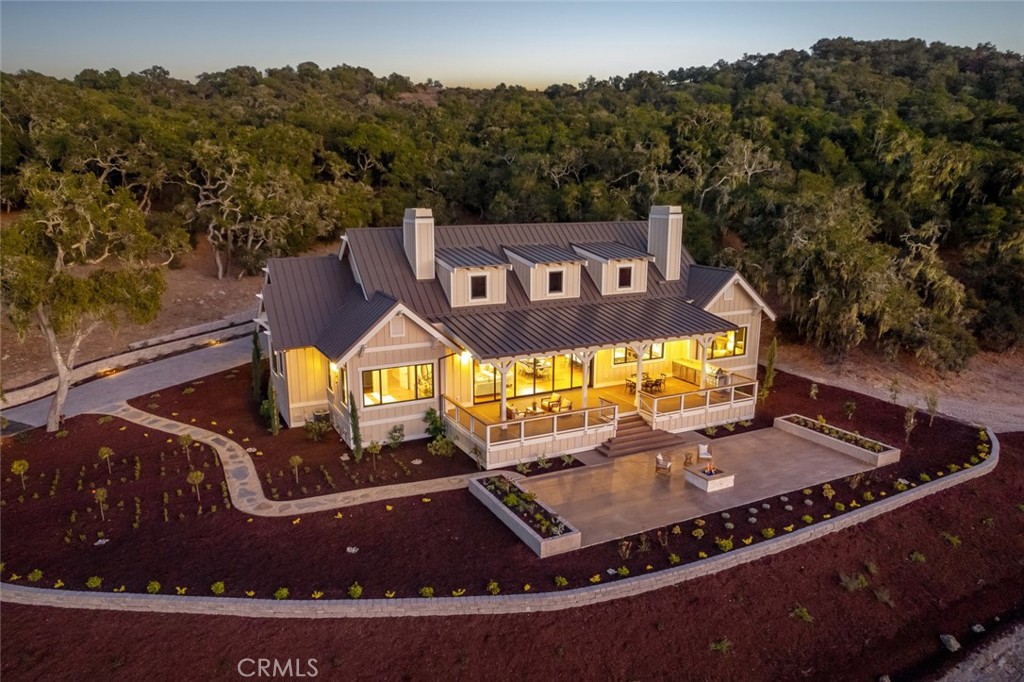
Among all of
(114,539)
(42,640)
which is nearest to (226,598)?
(42,640)

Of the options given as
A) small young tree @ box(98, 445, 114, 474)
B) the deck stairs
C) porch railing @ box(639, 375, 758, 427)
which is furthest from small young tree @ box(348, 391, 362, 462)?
porch railing @ box(639, 375, 758, 427)

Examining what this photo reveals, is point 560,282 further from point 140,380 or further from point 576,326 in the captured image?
point 140,380

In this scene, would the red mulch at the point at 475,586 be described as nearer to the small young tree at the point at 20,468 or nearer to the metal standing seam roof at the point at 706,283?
the small young tree at the point at 20,468

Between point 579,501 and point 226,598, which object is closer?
point 226,598

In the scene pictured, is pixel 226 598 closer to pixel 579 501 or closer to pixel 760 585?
pixel 579 501

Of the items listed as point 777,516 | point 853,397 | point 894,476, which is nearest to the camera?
point 777,516

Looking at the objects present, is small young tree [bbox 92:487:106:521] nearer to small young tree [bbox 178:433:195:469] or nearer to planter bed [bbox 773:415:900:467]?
small young tree [bbox 178:433:195:469]

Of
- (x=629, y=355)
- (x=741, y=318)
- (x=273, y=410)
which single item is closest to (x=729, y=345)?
(x=741, y=318)
